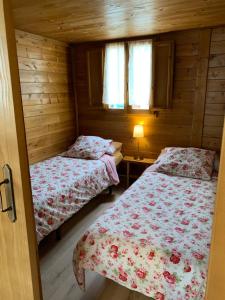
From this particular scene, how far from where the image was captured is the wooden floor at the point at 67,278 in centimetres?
176

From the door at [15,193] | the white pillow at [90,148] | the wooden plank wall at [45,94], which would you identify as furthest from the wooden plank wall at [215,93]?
the door at [15,193]

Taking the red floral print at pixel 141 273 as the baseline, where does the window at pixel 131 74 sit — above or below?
above

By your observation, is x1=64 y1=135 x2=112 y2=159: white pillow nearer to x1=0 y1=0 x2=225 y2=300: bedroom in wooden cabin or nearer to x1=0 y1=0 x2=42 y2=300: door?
x1=0 y1=0 x2=225 y2=300: bedroom in wooden cabin

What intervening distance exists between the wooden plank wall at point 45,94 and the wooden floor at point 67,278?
124 cm

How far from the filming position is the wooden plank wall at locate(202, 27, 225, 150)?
292 centimetres

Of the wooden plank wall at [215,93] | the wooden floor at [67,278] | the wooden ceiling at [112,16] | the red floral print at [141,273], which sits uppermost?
the wooden ceiling at [112,16]

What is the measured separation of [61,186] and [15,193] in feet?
5.23

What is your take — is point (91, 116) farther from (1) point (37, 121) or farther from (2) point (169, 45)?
(2) point (169, 45)

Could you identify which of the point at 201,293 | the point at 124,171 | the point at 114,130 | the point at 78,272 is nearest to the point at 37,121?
the point at 114,130

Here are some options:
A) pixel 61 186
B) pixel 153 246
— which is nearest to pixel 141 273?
pixel 153 246

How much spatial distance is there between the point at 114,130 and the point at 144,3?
6.76ft

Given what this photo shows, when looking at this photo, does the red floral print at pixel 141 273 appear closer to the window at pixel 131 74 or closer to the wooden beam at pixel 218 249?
the wooden beam at pixel 218 249

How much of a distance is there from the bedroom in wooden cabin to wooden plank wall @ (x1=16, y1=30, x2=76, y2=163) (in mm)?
17

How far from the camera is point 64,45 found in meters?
3.66
